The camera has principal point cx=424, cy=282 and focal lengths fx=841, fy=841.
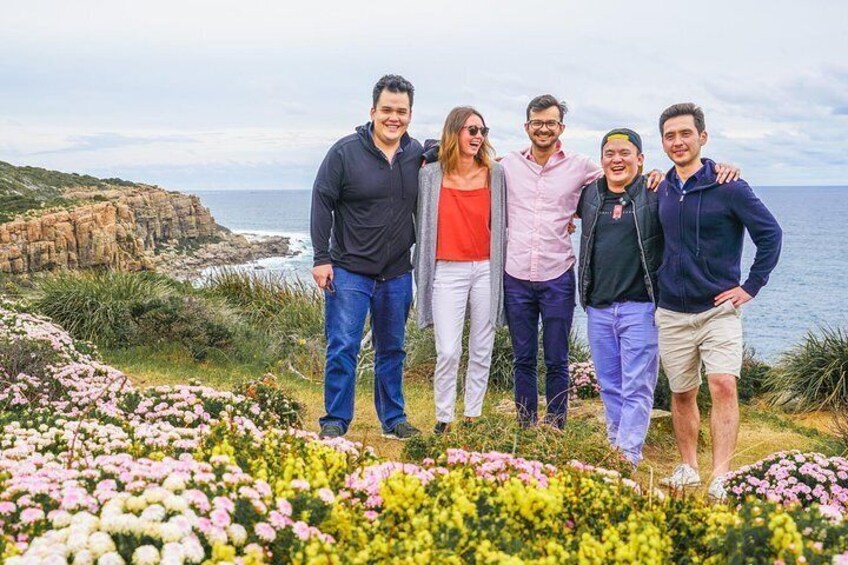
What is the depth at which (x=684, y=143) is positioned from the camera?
547cm

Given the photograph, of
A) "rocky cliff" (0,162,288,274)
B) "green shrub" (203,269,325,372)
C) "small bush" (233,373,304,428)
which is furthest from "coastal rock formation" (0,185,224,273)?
"small bush" (233,373,304,428)

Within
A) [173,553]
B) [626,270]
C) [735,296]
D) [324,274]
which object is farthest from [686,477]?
[173,553]

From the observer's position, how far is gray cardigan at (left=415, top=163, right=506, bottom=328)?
6051 mm

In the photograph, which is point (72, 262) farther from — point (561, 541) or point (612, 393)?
point (561, 541)

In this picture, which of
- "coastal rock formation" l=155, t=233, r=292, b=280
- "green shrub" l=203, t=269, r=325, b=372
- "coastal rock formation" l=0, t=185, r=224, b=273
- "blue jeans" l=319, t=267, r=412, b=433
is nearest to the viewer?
"blue jeans" l=319, t=267, r=412, b=433

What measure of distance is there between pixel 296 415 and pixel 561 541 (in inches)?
169

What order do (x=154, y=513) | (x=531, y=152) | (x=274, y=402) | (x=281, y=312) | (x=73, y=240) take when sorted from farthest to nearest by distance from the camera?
(x=73, y=240), (x=281, y=312), (x=274, y=402), (x=531, y=152), (x=154, y=513)

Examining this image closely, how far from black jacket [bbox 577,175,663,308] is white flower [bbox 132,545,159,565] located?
12.2 feet

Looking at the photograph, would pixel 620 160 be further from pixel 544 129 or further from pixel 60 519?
pixel 60 519

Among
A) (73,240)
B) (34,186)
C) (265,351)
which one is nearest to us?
(265,351)

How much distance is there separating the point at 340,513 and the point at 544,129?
3485mm

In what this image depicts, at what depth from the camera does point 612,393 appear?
19.6 ft

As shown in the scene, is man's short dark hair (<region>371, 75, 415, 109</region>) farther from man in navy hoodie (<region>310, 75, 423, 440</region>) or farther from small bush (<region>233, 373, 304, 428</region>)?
small bush (<region>233, 373, 304, 428</region>)

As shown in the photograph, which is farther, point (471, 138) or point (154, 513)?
point (471, 138)
